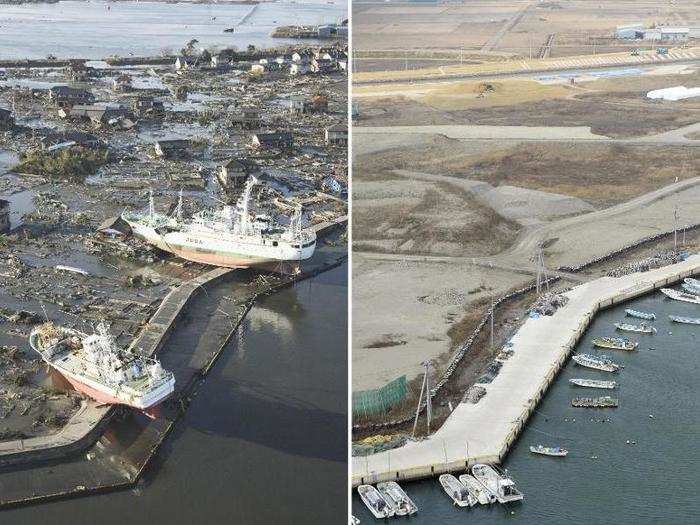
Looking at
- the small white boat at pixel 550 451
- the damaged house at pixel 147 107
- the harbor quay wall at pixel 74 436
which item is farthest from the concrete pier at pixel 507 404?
the damaged house at pixel 147 107

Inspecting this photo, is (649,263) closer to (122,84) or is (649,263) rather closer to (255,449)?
(255,449)

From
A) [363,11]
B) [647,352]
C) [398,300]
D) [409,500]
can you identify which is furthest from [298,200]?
[363,11]

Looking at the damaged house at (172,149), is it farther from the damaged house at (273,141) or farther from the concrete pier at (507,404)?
the concrete pier at (507,404)

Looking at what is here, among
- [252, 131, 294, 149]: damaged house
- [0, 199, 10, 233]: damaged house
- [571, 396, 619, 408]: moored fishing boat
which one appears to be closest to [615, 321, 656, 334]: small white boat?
[571, 396, 619, 408]: moored fishing boat

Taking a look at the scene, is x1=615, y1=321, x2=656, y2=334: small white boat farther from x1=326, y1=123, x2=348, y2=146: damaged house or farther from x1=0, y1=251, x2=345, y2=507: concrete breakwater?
x1=326, y1=123, x2=348, y2=146: damaged house

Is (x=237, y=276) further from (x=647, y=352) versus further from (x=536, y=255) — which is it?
(x=647, y=352)

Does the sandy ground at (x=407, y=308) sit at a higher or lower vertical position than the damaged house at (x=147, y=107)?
lower

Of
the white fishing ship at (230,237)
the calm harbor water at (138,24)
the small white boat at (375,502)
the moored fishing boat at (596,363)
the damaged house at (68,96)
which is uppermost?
the calm harbor water at (138,24)
